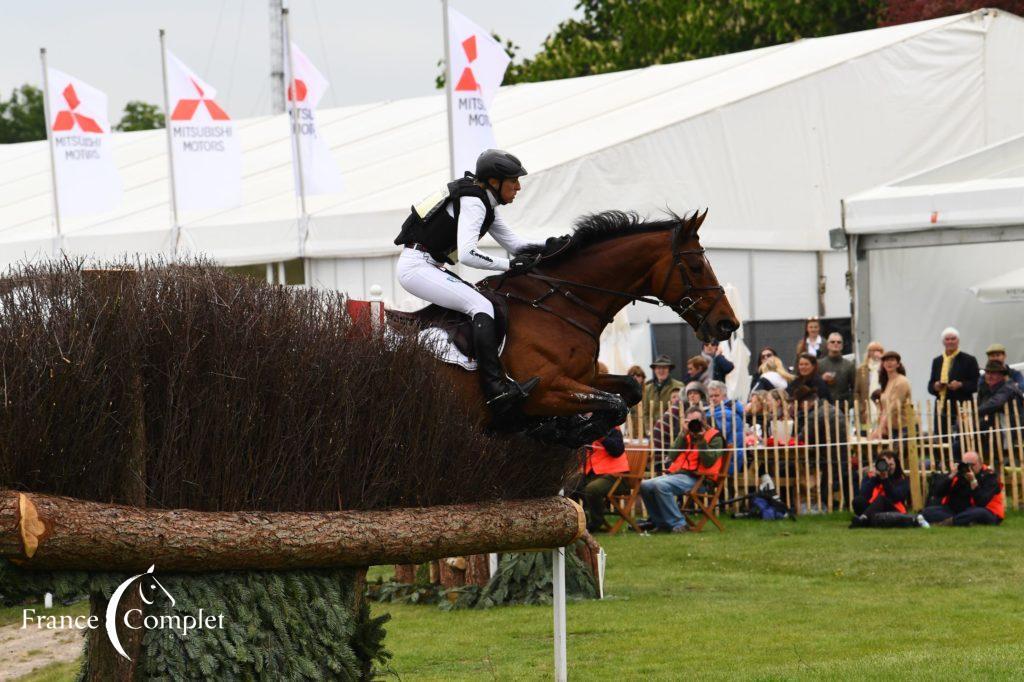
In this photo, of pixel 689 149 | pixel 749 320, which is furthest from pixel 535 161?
pixel 749 320

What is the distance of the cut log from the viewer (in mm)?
5473

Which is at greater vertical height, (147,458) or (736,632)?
(147,458)

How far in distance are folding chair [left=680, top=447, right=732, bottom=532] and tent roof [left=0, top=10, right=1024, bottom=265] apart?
571cm

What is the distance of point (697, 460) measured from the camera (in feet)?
47.0

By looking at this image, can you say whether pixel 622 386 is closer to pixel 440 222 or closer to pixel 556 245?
pixel 556 245

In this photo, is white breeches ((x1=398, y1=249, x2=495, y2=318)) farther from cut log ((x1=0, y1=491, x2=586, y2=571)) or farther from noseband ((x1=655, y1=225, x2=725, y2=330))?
cut log ((x1=0, y1=491, x2=586, y2=571))

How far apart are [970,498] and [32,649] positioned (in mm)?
8590

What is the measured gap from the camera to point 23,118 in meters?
73.7

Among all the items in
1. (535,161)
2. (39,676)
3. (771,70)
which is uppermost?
(771,70)

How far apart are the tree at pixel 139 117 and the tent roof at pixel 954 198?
62.0 metres

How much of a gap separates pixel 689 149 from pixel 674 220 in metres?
13.8

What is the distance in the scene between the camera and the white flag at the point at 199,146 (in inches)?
821

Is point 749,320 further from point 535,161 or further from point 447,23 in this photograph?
point 447,23

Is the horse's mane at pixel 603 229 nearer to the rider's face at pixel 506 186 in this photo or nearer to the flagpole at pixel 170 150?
the rider's face at pixel 506 186
